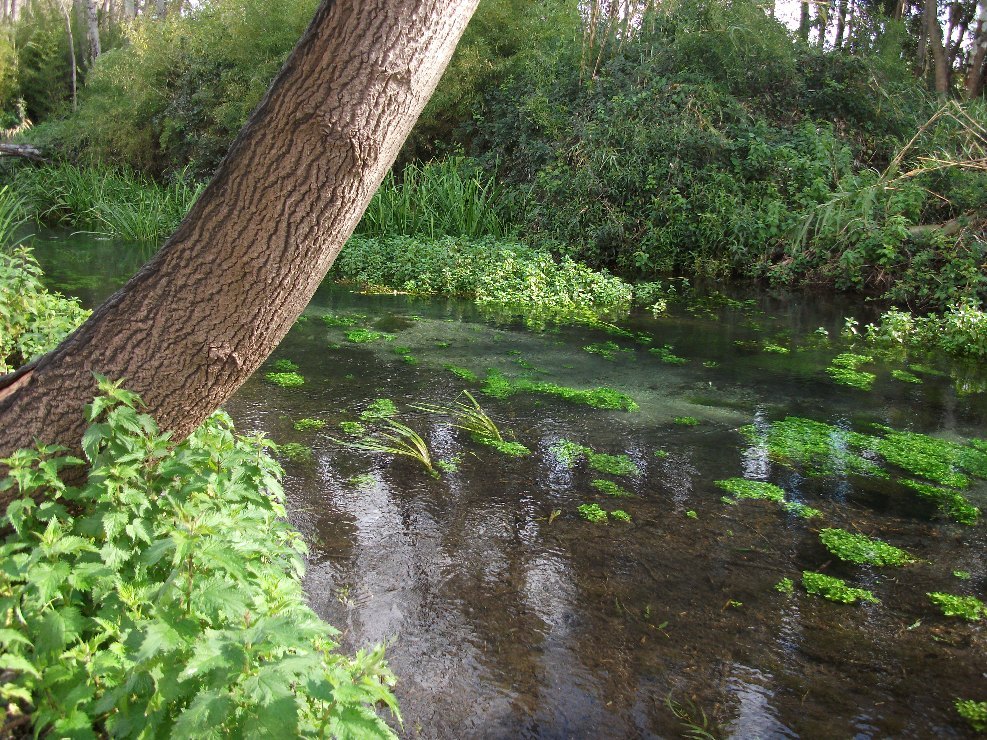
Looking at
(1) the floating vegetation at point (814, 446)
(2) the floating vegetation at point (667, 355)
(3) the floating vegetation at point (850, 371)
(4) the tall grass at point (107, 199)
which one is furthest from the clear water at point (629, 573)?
(4) the tall grass at point (107, 199)

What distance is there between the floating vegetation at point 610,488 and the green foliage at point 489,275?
14.5 feet

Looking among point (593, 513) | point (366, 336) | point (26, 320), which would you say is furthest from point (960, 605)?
point (366, 336)

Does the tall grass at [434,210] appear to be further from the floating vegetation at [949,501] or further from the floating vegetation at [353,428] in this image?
the floating vegetation at [949,501]

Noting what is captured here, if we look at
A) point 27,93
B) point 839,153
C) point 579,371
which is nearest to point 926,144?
point 839,153

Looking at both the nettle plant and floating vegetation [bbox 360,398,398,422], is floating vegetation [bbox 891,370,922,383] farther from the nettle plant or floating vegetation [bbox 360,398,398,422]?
the nettle plant

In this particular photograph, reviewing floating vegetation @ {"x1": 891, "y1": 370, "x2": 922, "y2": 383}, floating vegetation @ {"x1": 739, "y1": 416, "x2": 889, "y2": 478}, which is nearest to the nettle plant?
floating vegetation @ {"x1": 739, "y1": 416, "x2": 889, "y2": 478}

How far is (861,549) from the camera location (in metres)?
3.45

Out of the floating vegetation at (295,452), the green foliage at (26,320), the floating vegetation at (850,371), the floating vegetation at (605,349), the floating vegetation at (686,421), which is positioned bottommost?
the floating vegetation at (295,452)

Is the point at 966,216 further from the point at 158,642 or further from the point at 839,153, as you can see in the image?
the point at 158,642

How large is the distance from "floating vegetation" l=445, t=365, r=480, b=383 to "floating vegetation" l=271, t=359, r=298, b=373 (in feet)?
3.49

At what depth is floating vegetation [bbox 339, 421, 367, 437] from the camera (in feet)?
14.7

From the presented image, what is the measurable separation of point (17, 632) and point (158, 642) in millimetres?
337

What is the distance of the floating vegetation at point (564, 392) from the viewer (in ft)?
17.2

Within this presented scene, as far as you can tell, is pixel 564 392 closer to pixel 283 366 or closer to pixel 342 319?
pixel 283 366
